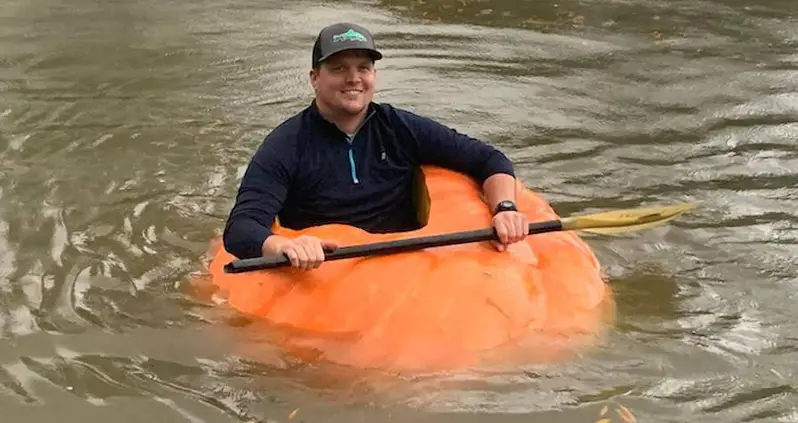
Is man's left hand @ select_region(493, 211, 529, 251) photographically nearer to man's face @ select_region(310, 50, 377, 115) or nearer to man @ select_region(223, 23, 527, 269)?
man @ select_region(223, 23, 527, 269)

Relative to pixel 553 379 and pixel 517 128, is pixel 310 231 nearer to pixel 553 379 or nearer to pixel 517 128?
pixel 553 379

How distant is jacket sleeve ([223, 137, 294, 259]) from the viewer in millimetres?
3695

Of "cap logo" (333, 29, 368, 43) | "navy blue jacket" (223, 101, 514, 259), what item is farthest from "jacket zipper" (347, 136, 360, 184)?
"cap logo" (333, 29, 368, 43)

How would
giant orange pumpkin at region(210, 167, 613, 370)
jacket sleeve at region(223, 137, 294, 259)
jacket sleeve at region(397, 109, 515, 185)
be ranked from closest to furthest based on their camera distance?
giant orange pumpkin at region(210, 167, 613, 370)
jacket sleeve at region(223, 137, 294, 259)
jacket sleeve at region(397, 109, 515, 185)

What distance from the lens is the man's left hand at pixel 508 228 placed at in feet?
12.3

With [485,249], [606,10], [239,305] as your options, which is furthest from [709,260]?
[606,10]

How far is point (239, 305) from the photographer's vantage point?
3.88 meters

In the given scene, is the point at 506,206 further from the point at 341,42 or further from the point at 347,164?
the point at 341,42

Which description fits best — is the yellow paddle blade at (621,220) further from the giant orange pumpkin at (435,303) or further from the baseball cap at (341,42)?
the baseball cap at (341,42)

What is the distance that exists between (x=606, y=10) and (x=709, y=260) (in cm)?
589

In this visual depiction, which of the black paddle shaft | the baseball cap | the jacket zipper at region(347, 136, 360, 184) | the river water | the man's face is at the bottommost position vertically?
the river water

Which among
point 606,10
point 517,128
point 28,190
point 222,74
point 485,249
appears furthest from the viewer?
point 606,10

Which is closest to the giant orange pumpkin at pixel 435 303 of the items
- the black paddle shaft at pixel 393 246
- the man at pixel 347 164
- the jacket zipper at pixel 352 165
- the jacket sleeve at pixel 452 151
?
the black paddle shaft at pixel 393 246

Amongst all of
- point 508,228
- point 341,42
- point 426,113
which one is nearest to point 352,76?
point 341,42
